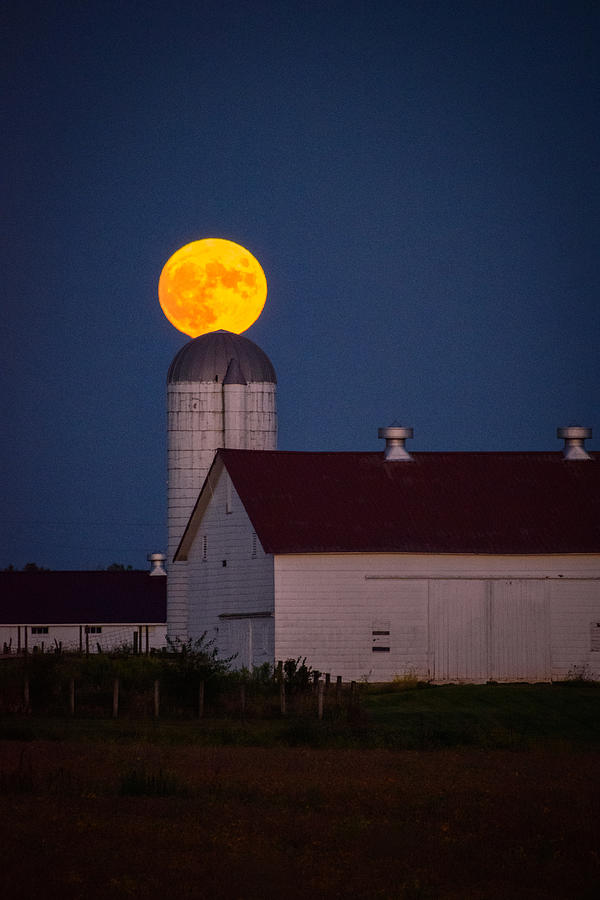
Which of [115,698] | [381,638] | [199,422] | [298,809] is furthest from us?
[199,422]

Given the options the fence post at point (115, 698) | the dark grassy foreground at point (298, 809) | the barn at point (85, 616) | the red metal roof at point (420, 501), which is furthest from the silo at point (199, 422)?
the dark grassy foreground at point (298, 809)

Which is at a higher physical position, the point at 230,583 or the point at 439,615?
the point at 230,583

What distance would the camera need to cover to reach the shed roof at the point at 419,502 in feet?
131

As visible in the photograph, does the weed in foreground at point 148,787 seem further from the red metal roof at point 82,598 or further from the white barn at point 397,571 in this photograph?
the red metal roof at point 82,598

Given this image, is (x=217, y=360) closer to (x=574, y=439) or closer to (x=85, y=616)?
(x=574, y=439)

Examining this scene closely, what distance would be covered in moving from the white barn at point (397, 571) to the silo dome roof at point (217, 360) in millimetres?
6927

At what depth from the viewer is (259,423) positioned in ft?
163

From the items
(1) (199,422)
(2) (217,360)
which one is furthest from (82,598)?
(2) (217,360)

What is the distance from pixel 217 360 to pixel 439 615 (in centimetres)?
1415

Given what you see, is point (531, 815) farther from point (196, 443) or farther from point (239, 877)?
point (196, 443)

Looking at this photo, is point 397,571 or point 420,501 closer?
point 397,571

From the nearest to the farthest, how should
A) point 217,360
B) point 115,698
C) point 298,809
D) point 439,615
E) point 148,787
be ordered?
point 298,809, point 148,787, point 115,698, point 439,615, point 217,360

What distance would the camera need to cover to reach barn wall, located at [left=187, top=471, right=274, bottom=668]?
129 feet

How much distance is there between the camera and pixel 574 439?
1793 inches
